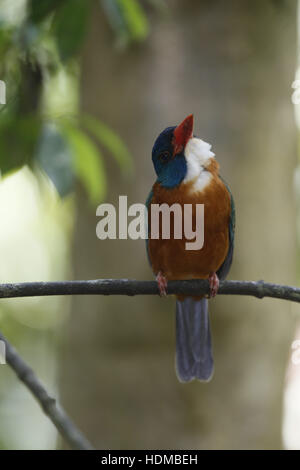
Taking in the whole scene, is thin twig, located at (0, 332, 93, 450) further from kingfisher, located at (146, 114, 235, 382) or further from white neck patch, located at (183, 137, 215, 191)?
white neck patch, located at (183, 137, 215, 191)

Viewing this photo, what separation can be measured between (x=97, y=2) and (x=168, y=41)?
492mm

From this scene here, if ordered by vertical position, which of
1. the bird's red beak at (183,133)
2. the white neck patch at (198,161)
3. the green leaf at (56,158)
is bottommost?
the bird's red beak at (183,133)

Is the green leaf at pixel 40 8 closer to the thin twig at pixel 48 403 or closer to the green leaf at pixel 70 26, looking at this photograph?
the green leaf at pixel 70 26

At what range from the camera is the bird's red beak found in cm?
105

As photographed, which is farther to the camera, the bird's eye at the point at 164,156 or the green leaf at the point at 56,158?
the green leaf at the point at 56,158

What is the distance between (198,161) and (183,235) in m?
0.19

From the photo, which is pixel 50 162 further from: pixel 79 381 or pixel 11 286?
pixel 79 381

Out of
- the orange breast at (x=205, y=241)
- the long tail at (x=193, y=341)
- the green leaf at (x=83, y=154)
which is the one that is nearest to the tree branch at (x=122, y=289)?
the orange breast at (x=205, y=241)

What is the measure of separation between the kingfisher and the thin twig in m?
0.32

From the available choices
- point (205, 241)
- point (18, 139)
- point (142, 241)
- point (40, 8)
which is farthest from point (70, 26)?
point (142, 241)

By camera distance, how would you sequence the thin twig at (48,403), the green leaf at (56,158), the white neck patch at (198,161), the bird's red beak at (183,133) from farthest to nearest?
the green leaf at (56,158) → the thin twig at (48,403) → the white neck patch at (198,161) → the bird's red beak at (183,133)

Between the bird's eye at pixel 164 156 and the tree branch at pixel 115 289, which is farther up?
the bird's eye at pixel 164 156

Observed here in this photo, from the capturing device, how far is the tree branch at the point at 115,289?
4.32 ft

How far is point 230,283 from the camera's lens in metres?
1.37
